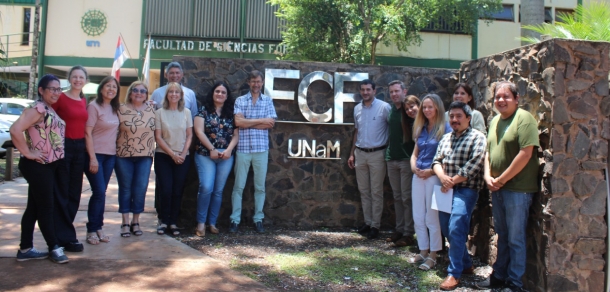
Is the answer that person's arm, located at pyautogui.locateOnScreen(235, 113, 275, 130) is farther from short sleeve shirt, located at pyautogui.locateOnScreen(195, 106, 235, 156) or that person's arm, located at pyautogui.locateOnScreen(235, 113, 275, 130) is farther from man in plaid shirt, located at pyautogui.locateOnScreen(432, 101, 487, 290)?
man in plaid shirt, located at pyautogui.locateOnScreen(432, 101, 487, 290)

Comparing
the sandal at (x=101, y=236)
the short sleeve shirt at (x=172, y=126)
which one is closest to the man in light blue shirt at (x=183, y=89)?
the short sleeve shirt at (x=172, y=126)

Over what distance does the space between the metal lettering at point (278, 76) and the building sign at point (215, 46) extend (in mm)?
12392

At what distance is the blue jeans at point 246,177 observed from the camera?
248 inches

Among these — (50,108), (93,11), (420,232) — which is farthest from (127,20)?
(420,232)

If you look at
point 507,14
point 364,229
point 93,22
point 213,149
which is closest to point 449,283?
point 364,229

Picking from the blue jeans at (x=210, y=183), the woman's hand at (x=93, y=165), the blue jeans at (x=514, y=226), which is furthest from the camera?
the blue jeans at (x=210, y=183)

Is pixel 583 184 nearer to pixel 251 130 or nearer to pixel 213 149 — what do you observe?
pixel 251 130

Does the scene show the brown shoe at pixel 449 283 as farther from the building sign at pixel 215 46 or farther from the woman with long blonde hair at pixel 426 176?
the building sign at pixel 215 46

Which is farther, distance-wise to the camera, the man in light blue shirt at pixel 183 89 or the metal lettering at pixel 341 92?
the metal lettering at pixel 341 92

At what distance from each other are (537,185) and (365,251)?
2114 millimetres

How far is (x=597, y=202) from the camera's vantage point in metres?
4.23

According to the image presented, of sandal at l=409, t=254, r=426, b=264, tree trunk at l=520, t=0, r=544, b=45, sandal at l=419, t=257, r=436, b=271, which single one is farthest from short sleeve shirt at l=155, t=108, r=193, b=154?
tree trunk at l=520, t=0, r=544, b=45

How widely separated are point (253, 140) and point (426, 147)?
219cm

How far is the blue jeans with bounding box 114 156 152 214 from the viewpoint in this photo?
5.55 meters
